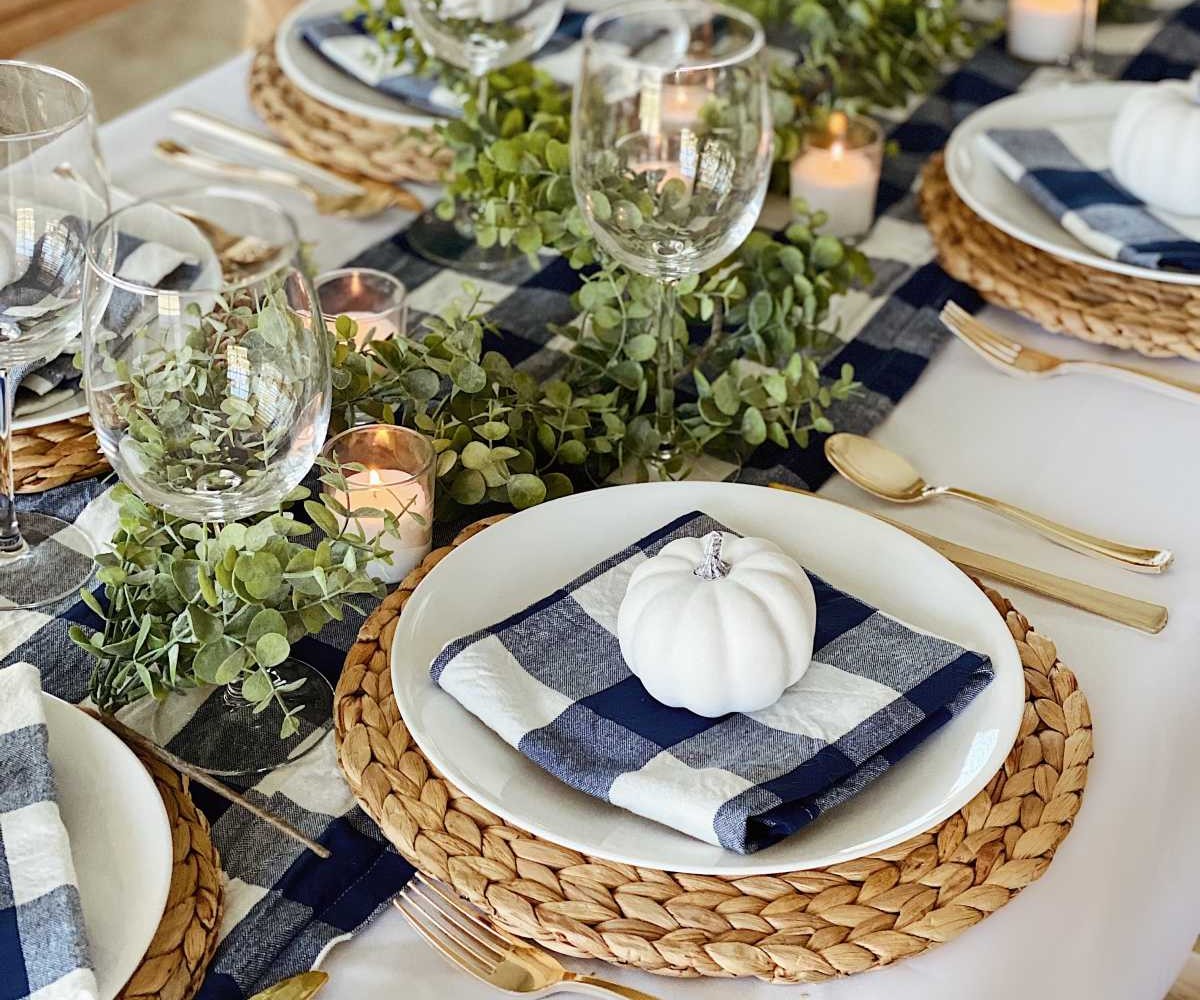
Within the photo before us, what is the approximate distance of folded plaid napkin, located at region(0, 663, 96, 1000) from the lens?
0.58 metres

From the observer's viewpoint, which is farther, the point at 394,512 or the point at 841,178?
the point at 841,178

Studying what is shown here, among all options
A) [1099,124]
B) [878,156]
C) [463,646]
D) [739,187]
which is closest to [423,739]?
[463,646]

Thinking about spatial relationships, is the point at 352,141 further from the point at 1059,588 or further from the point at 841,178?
the point at 1059,588

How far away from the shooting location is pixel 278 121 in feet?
4.43

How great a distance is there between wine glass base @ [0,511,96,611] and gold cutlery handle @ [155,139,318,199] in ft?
1.56

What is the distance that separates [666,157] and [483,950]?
47 centimetres

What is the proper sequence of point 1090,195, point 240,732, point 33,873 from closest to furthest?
1. point 33,873
2. point 240,732
3. point 1090,195

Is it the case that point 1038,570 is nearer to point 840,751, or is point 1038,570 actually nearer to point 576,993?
point 840,751

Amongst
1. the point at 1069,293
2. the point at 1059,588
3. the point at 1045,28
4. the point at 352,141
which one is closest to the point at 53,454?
the point at 352,141

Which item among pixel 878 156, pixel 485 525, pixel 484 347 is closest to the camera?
pixel 485 525

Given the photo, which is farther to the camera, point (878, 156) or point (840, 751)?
point (878, 156)

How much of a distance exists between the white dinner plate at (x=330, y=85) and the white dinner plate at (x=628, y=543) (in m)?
0.58

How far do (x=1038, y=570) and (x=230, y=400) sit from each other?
489mm

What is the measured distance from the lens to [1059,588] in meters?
0.86
